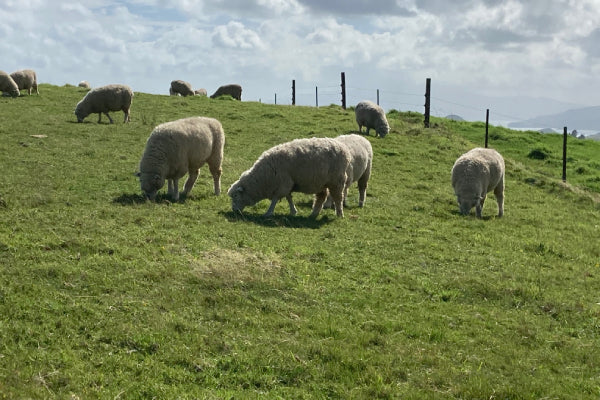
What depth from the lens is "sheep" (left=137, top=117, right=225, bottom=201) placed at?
13.8 m

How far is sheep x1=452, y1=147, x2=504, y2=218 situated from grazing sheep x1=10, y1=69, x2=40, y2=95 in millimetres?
25024

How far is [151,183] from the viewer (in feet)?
45.2

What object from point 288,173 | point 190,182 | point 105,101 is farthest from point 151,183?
point 105,101

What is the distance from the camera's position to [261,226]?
12227mm

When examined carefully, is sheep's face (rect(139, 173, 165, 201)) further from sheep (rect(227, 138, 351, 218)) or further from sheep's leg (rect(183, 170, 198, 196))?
sheep (rect(227, 138, 351, 218))

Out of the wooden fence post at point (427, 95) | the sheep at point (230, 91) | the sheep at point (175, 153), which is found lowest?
the sheep at point (175, 153)

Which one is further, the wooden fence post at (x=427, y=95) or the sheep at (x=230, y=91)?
the sheep at (x=230, y=91)

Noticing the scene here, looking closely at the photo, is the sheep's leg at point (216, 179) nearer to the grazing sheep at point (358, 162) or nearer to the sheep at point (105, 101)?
the grazing sheep at point (358, 162)

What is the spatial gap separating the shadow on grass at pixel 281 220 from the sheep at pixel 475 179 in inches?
183

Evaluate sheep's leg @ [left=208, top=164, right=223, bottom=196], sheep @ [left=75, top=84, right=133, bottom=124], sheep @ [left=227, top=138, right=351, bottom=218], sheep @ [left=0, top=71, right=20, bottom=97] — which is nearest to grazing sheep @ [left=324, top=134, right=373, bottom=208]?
sheep @ [left=227, top=138, right=351, bottom=218]

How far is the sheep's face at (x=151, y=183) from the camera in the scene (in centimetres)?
1375

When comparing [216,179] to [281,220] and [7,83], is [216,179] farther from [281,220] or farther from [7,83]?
[7,83]

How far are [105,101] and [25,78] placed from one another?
29.7 ft

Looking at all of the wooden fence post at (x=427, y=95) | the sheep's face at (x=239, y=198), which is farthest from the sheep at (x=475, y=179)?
the wooden fence post at (x=427, y=95)
